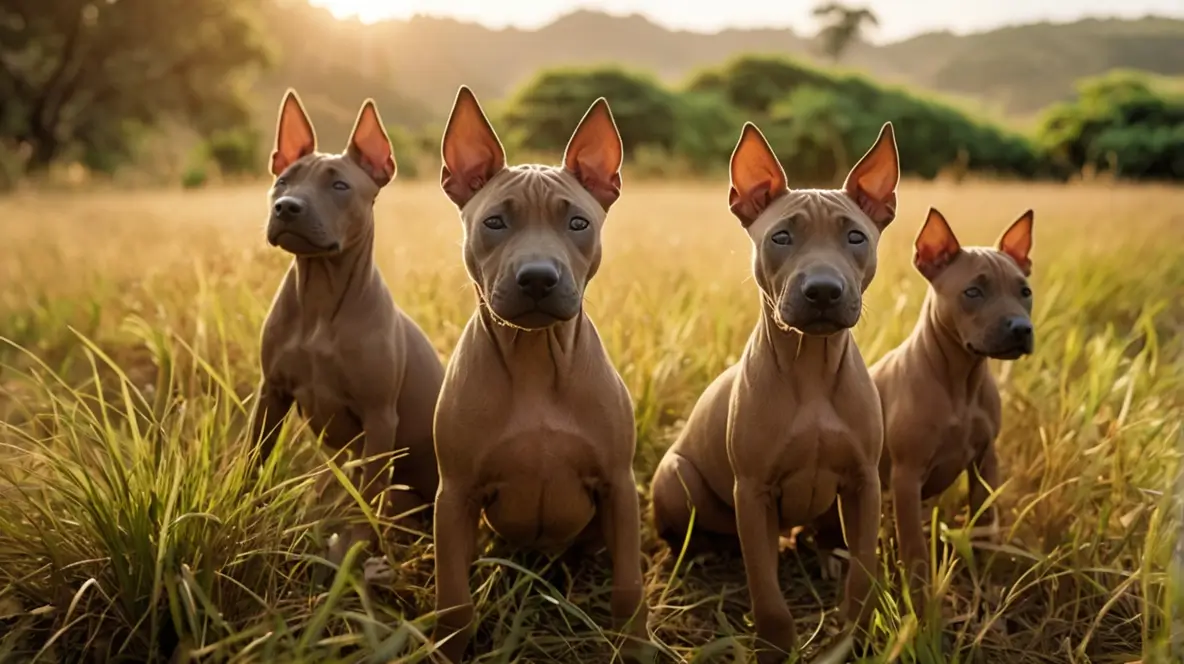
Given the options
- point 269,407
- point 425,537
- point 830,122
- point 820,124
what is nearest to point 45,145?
point 820,124

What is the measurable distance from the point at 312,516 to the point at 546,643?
79 cm

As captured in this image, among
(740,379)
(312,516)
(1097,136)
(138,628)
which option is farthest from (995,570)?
(1097,136)

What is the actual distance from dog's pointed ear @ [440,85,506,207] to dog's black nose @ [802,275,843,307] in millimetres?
819

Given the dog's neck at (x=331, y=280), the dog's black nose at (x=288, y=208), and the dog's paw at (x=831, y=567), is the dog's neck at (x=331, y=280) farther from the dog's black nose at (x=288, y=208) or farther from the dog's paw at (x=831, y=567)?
the dog's paw at (x=831, y=567)

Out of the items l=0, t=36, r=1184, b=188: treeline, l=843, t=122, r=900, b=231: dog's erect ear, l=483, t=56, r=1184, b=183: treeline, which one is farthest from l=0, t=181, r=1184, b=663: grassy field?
l=0, t=36, r=1184, b=188: treeline

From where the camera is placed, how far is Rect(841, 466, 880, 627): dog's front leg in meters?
2.22

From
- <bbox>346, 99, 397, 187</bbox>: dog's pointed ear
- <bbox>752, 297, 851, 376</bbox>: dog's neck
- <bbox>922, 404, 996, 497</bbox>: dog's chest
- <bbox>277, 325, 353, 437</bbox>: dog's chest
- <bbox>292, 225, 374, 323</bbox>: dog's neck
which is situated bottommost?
<bbox>922, 404, 996, 497</bbox>: dog's chest

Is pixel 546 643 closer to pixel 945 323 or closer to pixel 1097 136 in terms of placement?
pixel 945 323

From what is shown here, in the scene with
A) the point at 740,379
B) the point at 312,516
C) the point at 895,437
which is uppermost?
the point at 740,379

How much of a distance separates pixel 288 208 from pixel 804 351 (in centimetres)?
139

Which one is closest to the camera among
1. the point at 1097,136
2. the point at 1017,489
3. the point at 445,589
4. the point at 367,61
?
the point at 445,589

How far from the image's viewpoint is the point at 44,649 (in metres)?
1.79

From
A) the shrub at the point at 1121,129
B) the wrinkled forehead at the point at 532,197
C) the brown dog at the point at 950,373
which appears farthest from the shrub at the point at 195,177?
the shrub at the point at 1121,129

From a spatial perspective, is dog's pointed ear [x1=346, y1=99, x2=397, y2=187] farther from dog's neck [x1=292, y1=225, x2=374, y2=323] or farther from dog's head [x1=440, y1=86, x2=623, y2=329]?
dog's head [x1=440, y1=86, x2=623, y2=329]
